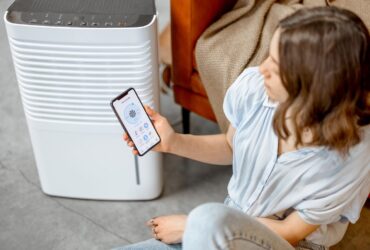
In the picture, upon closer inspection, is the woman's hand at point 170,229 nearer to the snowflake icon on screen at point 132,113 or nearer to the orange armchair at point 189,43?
the snowflake icon on screen at point 132,113

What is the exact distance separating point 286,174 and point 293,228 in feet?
0.34

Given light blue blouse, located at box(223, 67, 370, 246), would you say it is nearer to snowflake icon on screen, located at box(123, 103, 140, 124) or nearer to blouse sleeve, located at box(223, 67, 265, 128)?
blouse sleeve, located at box(223, 67, 265, 128)

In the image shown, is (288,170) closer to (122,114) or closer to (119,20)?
(122,114)

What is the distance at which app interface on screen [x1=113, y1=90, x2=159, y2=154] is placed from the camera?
1027 mm

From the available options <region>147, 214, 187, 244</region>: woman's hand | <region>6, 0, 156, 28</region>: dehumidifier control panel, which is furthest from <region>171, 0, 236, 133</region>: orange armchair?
<region>147, 214, 187, 244</region>: woman's hand

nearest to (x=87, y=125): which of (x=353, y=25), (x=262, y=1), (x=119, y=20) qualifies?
(x=119, y=20)

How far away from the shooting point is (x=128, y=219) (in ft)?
4.88

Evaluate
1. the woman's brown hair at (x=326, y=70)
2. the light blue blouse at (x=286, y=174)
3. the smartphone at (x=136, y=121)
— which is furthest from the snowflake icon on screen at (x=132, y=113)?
the woman's brown hair at (x=326, y=70)

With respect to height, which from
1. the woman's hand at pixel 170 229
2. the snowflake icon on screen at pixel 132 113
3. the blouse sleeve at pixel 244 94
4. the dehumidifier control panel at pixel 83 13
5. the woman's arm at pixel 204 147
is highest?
the dehumidifier control panel at pixel 83 13

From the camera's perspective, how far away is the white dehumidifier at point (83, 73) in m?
1.15

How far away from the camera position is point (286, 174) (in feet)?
3.06

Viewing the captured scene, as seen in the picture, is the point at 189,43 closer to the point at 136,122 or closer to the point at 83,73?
the point at 83,73

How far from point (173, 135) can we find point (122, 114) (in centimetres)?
11

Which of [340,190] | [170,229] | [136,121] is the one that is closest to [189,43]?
[136,121]
